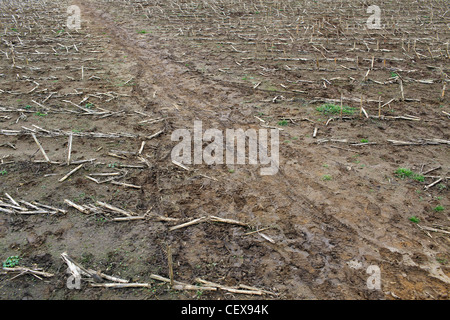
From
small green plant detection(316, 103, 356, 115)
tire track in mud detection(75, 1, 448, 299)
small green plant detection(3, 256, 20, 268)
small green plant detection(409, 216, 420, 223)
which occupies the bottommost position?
tire track in mud detection(75, 1, 448, 299)

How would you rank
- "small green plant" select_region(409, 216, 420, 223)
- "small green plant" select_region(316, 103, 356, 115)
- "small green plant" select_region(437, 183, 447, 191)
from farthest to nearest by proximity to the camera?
"small green plant" select_region(316, 103, 356, 115) → "small green plant" select_region(437, 183, 447, 191) → "small green plant" select_region(409, 216, 420, 223)

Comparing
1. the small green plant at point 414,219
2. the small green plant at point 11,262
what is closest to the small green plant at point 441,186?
the small green plant at point 414,219

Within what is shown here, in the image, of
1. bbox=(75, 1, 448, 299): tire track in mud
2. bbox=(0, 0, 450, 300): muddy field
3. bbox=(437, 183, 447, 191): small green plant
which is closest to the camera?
bbox=(75, 1, 448, 299): tire track in mud

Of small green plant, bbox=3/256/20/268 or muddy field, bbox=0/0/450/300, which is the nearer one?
muddy field, bbox=0/0/450/300

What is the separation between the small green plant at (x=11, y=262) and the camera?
4.64 meters

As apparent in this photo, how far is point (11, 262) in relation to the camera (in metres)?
4.70

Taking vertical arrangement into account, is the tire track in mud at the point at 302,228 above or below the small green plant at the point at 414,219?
below

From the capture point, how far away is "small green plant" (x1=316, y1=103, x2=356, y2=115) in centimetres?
828

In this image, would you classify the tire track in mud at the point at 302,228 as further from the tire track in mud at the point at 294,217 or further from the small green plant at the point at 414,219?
the small green plant at the point at 414,219

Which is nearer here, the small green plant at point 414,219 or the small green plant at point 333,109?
the small green plant at point 414,219

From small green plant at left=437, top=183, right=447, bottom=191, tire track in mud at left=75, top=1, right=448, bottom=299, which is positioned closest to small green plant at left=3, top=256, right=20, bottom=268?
tire track in mud at left=75, top=1, right=448, bottom=299

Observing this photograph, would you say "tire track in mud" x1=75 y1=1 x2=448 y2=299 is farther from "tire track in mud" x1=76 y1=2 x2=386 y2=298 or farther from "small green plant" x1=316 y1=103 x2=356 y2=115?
"small green plant" x1=316 y1=103 x2=356 y2=115

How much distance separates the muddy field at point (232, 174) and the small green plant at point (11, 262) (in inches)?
0.7

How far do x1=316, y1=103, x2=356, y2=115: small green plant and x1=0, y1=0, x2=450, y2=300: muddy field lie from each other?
0.16ft
